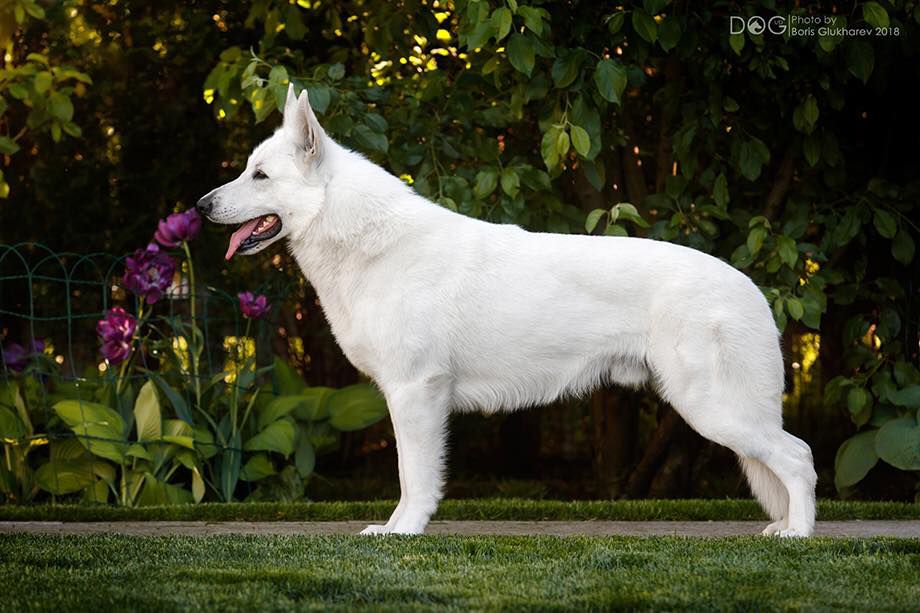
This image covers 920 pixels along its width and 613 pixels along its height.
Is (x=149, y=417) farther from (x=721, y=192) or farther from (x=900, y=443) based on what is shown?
(x=900, y=443)

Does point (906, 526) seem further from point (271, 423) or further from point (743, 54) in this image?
point (271, 423)

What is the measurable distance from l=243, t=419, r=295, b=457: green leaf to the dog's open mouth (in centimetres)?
227

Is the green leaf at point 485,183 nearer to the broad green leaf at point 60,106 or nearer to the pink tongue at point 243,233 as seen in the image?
the pink tongue at point 243,233

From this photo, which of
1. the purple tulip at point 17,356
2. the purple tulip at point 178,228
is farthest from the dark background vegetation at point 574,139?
the purple tulip at point 17,356

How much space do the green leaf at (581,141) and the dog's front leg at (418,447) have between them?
64.6 inches

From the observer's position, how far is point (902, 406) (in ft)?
24.4

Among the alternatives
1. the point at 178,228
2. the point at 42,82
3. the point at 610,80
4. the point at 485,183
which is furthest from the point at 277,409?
the point at 610,80

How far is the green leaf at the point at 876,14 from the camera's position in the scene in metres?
6.06

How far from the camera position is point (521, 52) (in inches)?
240

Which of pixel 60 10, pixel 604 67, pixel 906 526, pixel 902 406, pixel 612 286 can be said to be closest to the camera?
pixel 612 286

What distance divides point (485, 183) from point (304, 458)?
2226 millimetres

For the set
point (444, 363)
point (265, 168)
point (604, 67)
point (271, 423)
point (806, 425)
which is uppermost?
point (604, 67)

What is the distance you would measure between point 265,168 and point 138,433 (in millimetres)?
2559

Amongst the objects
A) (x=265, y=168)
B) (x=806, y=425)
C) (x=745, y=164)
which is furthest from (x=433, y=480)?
(x=806, y=425)
